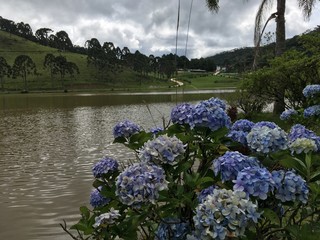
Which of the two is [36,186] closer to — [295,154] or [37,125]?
[295,154]

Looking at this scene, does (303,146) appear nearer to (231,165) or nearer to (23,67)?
(231,165)

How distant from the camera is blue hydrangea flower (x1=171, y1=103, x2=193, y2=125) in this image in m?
2.34

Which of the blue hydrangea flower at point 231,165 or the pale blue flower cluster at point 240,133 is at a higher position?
A: the pale blue flower cluster at point 240,133

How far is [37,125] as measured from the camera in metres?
22.9

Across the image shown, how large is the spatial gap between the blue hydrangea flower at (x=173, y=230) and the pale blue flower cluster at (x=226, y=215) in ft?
1.58

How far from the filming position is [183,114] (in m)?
2.38

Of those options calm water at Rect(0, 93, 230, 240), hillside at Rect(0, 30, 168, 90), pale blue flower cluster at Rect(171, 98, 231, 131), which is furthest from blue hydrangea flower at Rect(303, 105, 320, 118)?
hillside at Rect(0, 30, 168, 90)

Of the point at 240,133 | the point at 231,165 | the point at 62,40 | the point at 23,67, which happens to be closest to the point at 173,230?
the point at 231,165

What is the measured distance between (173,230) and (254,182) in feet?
2.21

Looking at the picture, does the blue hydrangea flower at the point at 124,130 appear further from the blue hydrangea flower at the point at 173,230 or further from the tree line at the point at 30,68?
the tree line at the point at 30,68

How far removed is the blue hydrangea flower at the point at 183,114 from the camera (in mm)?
2338

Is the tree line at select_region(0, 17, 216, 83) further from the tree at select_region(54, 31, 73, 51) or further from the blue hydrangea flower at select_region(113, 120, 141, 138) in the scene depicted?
the blue hydrangea flower at select_region(113, 120, 141, 138)

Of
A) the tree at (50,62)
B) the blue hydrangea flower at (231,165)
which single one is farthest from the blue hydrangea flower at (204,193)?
the tree at (50,62)

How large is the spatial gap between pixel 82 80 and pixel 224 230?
119 metres
